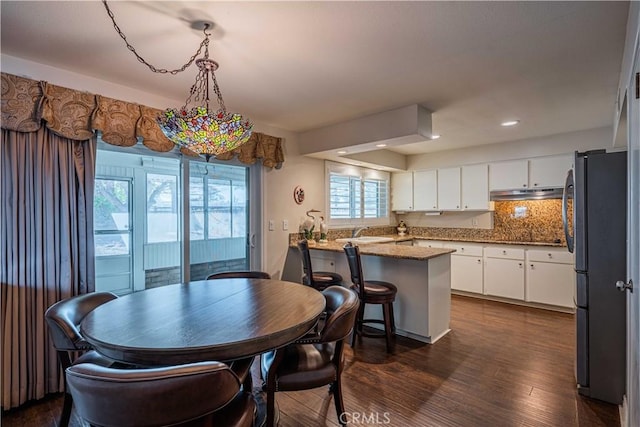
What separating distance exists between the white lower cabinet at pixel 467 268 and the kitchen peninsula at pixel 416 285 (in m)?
1.61

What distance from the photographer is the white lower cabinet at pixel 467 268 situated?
15.6 ft

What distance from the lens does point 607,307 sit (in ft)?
7.18

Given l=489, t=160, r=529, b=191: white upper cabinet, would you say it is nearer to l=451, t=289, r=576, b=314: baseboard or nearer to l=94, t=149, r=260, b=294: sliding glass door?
l=451, t=289, r=576, b=314: baseboard

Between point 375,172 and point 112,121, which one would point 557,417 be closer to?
point 112,121

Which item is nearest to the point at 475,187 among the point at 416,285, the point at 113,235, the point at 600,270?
the point at 416,285

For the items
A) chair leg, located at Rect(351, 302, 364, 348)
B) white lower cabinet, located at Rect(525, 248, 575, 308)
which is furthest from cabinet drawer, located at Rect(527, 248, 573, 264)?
chair leg, located at Rect(351, 302, 364, 348)

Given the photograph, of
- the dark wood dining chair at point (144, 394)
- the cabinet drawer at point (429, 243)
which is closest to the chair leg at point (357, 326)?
the dark wood dining chair at point (144, 394)

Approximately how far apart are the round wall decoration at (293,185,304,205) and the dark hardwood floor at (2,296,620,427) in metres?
1.92

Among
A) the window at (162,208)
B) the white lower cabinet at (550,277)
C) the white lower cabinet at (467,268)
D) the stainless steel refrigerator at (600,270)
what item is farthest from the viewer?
the white lower cabinet at (467,268)

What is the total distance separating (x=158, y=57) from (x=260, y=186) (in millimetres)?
1857

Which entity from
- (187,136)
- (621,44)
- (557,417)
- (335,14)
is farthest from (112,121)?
(557,417)

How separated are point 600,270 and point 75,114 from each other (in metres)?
3.88

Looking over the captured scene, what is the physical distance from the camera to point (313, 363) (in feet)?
5.82

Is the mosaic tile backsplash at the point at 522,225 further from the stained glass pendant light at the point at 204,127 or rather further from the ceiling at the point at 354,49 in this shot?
the stained glass pendant light at the point at 204,127
